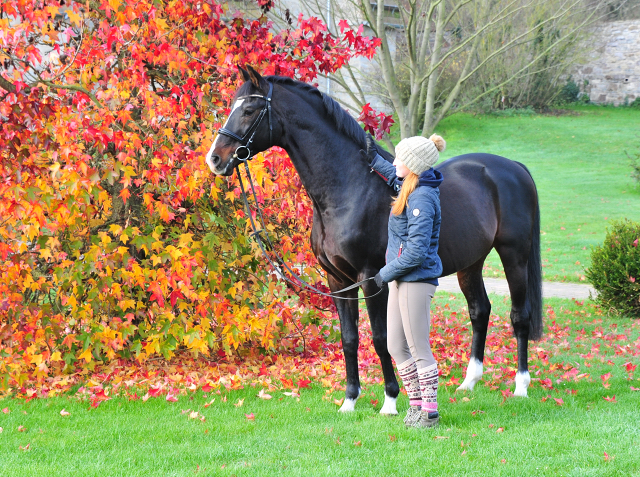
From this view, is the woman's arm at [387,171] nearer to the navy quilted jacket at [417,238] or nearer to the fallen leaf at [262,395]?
the navy quilted jacket at [417,238]

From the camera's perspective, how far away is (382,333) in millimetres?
4148

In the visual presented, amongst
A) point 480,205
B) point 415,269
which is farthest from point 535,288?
point 415,269

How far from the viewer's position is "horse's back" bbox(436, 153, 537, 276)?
4.49 meters

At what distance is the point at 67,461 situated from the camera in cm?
347

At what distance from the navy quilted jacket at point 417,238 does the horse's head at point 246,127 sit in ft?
3.32

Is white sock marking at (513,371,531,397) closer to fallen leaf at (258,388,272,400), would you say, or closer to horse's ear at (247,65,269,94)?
fallen leaf at (258,388,272,400)

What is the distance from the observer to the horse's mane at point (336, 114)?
13.4 ft

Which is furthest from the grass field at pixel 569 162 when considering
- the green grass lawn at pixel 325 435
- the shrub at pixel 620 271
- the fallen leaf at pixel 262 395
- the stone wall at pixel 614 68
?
the fallen leaf at pixel 262 395

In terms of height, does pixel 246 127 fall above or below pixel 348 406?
above

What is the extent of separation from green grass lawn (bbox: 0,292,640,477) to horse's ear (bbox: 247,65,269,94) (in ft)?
7.32

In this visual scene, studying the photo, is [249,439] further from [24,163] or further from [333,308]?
[24,163]

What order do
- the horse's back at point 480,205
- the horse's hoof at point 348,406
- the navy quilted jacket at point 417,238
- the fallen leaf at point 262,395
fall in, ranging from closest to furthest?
1. the navy quilted jacket at point 417,238
2. the horse's hoof at point 348,406
3. the horse's back at point 480,205
4. the fallen leaf at point 262,395

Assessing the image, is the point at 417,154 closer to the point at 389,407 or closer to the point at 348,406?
the point at 389,407

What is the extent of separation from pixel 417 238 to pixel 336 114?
43.6 inches
